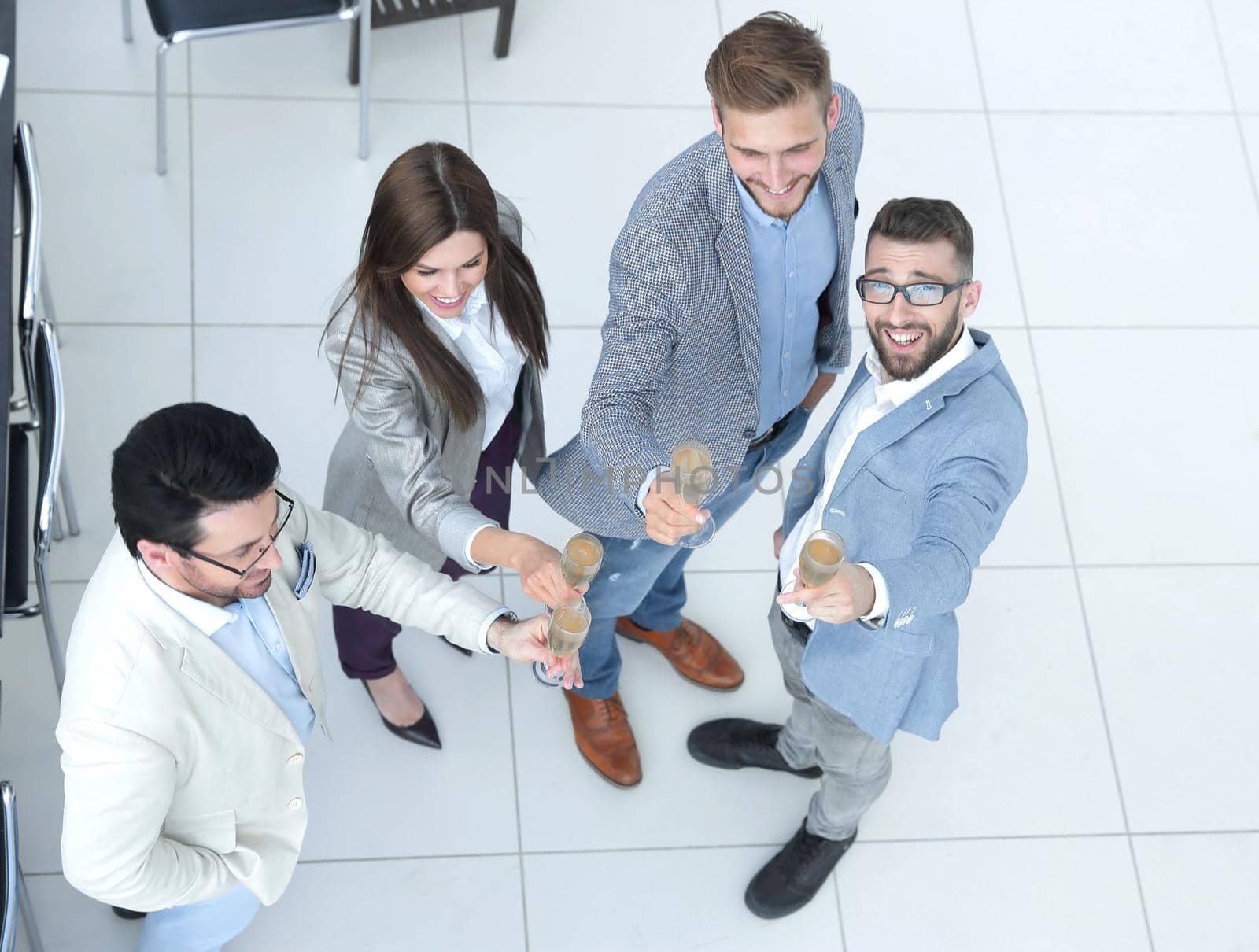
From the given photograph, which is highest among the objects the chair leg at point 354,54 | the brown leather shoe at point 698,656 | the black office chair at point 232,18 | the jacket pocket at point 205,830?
the chair leg at point 354,54

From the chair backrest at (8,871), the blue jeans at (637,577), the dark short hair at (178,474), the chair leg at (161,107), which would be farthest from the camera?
the chair leg at (161,107)

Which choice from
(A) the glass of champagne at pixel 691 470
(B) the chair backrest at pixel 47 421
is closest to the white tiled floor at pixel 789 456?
(B) the chair backrest at pixel 47 421

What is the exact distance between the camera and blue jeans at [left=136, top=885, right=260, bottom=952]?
2.01 m

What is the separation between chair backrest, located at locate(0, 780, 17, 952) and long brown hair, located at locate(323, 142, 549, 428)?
0.80m

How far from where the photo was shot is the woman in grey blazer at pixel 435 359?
1896mm

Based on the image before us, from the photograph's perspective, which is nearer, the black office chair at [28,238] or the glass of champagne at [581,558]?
the glass of champagne at [581,558]

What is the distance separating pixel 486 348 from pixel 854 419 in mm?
625

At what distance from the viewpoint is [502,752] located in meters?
2.77

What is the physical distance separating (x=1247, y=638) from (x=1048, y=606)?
1.64ft

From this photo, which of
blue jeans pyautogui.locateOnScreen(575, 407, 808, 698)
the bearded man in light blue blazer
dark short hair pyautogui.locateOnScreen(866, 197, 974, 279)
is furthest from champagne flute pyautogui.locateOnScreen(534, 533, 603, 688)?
dark short hair pyautogui.locateOnScreen(866, 197, 974, 279)

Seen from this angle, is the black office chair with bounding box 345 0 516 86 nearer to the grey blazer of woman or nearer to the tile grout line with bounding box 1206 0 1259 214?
the grey blazer of woman

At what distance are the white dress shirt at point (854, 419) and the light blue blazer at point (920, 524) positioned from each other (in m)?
0.03

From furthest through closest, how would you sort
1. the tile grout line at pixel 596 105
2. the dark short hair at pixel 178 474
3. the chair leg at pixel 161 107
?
the tile grout line at pixel 596 105
the chair leg at pixel 161 107
the dark short hair at pixel 178 474

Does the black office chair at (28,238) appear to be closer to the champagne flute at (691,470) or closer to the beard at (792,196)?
the champagne flute at (691,470)
